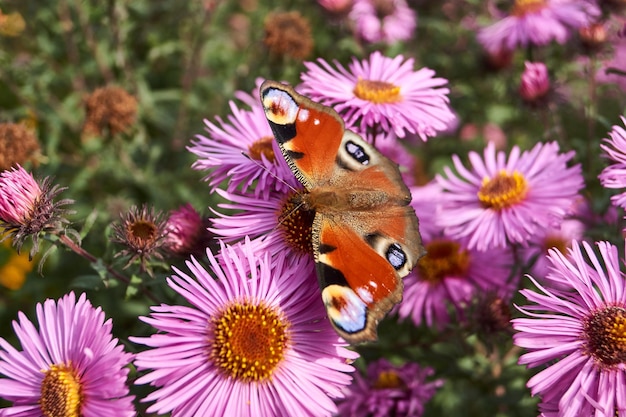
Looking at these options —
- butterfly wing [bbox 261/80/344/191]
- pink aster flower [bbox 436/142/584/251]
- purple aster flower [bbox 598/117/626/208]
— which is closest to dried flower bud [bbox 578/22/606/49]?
pink aster flower [bbox 436/142/584/251]

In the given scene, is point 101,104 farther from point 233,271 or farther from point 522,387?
point 522,387

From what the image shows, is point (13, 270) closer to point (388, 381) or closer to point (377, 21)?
point (388, 381)

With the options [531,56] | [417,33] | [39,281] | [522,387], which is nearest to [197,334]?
[522,387]

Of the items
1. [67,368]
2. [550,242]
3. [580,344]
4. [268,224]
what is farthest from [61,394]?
[550,242]

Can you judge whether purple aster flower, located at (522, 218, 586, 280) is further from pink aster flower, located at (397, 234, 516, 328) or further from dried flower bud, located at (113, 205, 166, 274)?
dried flower bud, located at (113, 205, 166, 274)

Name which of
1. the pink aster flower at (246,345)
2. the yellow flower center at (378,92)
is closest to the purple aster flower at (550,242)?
the yellow flower center at (378,92)
